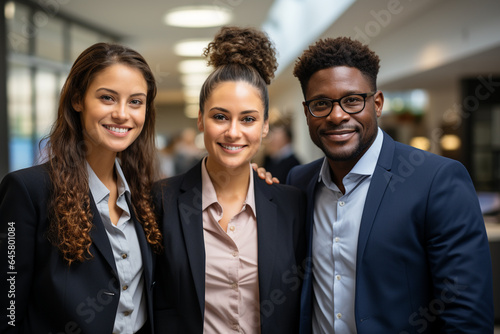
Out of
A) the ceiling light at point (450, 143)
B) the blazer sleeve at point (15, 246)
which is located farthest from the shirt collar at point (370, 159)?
the ceiling light at point (450, 143)

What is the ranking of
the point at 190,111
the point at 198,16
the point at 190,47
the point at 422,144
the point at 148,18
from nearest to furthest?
the point at 198,16 < the point at 148,18 < the point at 422,144 < the point at 190,47 < the point at 190,111

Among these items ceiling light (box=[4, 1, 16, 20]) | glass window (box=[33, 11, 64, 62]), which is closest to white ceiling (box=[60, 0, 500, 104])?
glass window (box=[33, 11, 64, 62])

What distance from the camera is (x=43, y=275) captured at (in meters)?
1.82

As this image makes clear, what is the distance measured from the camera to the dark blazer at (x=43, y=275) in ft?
5.82

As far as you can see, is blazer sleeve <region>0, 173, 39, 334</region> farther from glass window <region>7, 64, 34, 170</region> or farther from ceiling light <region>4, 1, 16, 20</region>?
ceiling light <region>4, 1, 16, 20</region>

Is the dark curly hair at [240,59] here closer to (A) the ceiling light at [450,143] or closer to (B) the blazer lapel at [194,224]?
(B) the blazer lapel at [194,224]

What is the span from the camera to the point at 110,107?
6.46 feet

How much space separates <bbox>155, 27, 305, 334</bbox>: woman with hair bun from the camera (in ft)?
6.81

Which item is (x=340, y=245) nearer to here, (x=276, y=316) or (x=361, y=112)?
(x=276, y=316)

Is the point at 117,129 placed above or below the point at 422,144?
above

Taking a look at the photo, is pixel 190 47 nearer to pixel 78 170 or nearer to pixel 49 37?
pixel 49 37

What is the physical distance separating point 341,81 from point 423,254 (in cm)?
76

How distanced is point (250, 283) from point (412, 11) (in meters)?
6.50

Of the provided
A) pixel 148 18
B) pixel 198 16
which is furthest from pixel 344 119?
pixel 148 18
